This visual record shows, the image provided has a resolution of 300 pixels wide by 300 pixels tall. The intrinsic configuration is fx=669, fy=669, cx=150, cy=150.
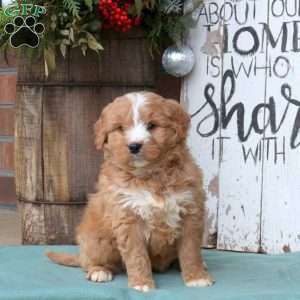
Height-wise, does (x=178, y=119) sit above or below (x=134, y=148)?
above

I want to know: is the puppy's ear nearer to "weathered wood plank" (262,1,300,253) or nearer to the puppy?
the puppy

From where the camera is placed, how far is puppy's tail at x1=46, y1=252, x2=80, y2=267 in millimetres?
3948

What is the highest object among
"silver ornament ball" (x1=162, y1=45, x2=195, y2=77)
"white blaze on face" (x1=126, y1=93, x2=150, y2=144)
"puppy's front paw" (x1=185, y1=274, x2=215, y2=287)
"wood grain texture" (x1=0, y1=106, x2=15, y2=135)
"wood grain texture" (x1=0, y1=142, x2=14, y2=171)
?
"silver ornament ball" (x1=162, y1=45, x2=195, y2=77)

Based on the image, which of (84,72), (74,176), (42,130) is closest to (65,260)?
(74,176)

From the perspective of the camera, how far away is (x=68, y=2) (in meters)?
4.09

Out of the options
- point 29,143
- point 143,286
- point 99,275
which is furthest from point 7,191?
point 143,286

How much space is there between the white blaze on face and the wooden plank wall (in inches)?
123

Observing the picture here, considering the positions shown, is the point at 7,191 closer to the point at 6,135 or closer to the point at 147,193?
the point at 6,135

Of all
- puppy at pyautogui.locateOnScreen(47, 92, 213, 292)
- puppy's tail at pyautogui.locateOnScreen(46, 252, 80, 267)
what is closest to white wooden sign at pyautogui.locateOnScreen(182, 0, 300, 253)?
puppy at pyautogui.locateOnScreen(47, 92, 213, 292)

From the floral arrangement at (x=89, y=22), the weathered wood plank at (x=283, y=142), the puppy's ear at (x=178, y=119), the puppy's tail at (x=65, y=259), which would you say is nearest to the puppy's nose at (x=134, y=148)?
the puppy's ear at (x=178, y=119)

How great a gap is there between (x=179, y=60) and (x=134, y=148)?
4.25 feet

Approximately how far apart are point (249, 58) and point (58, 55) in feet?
4.07

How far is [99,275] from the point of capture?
3.58 metres

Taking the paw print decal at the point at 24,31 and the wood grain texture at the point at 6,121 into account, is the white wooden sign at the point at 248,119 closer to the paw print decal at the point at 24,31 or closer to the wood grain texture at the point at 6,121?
the paw print decal at the point at 24,31
